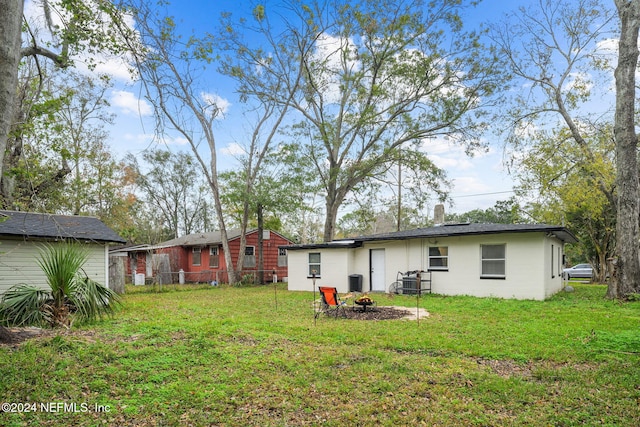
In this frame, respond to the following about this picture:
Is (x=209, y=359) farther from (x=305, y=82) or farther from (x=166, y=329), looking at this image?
(x=305, y=82)

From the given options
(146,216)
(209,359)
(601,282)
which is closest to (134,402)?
(209,359)

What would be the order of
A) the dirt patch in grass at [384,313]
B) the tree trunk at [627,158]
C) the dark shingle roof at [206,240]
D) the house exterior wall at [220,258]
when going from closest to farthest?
the dirt patch in grass at [384,313], the tree trunk at [627,158], the house exterior wall at [220,258], the dark shingle roof at [206,240]

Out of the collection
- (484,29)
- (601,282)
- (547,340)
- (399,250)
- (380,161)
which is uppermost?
(484,29)

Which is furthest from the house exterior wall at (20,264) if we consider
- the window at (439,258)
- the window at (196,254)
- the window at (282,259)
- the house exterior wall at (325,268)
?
the window at (282,259)

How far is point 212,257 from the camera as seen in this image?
24422 mm

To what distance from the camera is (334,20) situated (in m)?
17.6

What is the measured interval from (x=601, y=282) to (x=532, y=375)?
21658mm

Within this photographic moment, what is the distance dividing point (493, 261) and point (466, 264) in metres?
0.93

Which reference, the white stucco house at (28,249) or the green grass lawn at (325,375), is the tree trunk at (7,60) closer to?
the green grass lawn at (325,375)

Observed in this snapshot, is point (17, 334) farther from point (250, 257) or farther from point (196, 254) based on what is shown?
point (196, 254)

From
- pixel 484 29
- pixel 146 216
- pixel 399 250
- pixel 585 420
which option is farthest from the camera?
pixel 146 216

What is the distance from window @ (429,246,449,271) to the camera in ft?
45.8

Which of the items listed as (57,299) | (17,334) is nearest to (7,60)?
(17,334)

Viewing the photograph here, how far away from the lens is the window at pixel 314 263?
1681 centimetres
